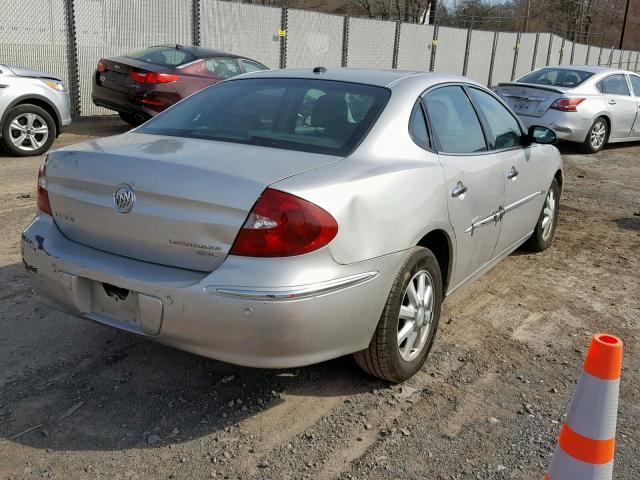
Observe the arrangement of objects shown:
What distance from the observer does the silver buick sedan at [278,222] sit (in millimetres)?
2598

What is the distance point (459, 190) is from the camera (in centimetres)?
355

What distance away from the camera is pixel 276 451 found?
2.74 meters

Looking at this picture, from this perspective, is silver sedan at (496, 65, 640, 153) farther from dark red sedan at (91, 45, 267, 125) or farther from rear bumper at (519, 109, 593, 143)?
dark red sedan at (91, 45, 267, 125)

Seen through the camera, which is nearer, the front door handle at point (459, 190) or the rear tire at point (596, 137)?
the front door handle at point (459, 190)

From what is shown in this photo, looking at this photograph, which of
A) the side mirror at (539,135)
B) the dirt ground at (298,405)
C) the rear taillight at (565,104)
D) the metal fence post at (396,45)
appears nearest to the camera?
the dirt ground at (298,405)

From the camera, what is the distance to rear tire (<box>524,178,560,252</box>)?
18.0ft

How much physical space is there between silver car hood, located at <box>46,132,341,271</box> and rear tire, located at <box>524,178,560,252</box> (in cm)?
310

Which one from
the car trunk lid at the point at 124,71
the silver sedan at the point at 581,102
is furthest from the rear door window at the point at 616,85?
the car trunk lid at the point at 124,71

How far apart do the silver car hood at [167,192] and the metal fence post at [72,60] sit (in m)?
10.3

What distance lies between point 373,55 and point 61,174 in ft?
56.0

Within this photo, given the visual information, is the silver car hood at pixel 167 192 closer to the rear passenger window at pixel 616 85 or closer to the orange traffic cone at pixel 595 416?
the orange traffic cone at pixel 595 416

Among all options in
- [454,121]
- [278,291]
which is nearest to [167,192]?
[278,291]

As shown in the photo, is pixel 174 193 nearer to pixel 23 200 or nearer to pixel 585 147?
pixel 23 200

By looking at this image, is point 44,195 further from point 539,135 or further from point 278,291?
point 539,135
